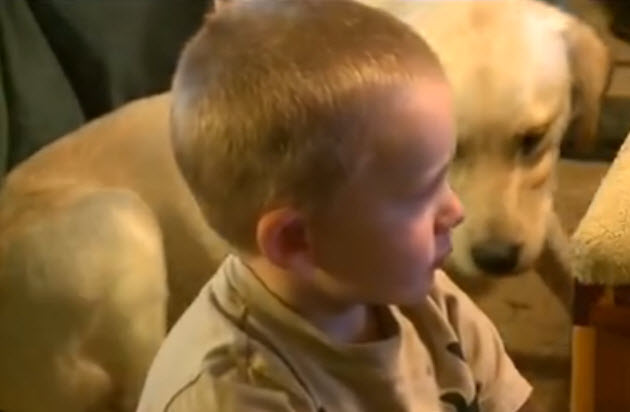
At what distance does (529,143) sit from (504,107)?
0.08 metres

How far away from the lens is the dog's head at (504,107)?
5.08ft

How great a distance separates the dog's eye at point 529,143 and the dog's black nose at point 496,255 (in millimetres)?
120

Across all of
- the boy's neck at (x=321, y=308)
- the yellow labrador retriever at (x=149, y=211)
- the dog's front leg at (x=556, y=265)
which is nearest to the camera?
the boy's neck at (x=321, y=308)

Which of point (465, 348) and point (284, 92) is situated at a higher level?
point (284, 92)

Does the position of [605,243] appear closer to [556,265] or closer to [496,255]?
[496,255]

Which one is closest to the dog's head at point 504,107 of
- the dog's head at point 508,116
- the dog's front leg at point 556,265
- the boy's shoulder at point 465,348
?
the dog's head at point 508,116

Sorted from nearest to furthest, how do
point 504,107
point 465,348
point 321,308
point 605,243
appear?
point 321,308
point 465,348
point 605,243
point 504,107

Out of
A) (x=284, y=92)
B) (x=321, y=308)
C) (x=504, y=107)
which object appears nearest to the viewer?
(x=284, y=92)

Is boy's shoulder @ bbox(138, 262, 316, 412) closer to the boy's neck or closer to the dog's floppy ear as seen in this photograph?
the boy's neck

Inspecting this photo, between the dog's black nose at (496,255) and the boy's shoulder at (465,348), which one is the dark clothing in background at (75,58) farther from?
the boy's shoulder at (465,348)

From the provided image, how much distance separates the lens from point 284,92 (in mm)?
868

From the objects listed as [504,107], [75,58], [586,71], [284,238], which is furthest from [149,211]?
[284,238]

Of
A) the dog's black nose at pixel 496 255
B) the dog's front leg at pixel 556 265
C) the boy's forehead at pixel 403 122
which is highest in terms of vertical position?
the boy's forehead at pixel 403 122

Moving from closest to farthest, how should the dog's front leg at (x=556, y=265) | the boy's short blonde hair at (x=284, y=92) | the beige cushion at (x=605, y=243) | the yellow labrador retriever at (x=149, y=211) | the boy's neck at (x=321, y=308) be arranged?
the boy's short blonde hair at (x=284, y=92) → the boy's neck at (x=321, y=308) → the beige cushion at (x=605, y=243) → the yellow labrador retriever at (x=149, y=211) → the dog's front leg at (x=556, y=265)
